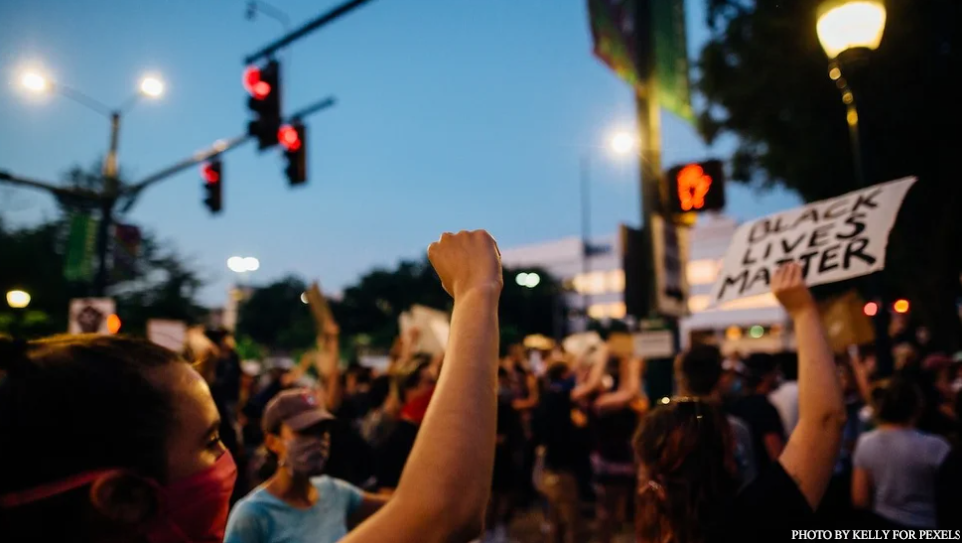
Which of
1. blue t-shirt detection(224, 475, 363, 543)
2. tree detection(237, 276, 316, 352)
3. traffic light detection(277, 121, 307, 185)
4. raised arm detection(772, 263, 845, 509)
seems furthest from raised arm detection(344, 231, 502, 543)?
tree detection(237, 276, 316, 352)

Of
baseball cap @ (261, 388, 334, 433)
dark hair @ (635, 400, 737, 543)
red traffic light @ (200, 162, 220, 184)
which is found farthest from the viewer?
red traffic light @ (200, 162, 220, 184)

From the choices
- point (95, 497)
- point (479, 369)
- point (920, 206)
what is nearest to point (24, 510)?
point (95, 497)

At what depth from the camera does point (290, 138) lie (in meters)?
11.0

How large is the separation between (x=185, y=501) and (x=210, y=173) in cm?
1270

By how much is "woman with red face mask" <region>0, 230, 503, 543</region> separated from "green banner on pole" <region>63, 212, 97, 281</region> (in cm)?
1540

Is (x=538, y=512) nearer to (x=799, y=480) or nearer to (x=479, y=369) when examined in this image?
(x=799, y=480)

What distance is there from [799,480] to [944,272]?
20.5 metres

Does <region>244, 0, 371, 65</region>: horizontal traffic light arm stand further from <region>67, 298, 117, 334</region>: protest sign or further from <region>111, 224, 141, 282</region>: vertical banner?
<region>111, 224, 141, 282</region>: vertical banner

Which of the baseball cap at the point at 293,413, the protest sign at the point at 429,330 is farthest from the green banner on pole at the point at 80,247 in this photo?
the baseball cap at the point at 293,413

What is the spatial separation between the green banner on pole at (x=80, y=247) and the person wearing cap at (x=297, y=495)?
43.6ft

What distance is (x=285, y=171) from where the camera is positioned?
36.3 feet

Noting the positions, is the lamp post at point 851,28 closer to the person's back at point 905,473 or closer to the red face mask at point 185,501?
the person's back at point 905,473

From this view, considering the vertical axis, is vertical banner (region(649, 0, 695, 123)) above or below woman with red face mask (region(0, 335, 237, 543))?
above

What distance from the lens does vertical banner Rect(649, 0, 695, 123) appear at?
331 inches
